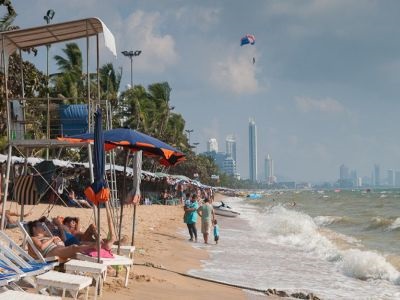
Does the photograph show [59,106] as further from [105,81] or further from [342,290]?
[105,81]

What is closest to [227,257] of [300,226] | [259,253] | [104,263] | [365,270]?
[259,253]

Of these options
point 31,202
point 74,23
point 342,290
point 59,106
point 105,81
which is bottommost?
point 342,290

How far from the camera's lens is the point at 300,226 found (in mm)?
22859

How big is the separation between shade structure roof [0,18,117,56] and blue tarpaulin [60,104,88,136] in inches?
45.7

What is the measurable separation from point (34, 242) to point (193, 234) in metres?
10.2

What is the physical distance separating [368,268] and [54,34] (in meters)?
8.03

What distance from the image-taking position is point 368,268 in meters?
12.1

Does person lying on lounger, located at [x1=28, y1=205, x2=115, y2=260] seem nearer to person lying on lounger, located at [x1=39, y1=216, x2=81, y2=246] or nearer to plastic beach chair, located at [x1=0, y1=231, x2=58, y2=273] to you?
plastic beach chair, located at [x1=0, y1=231, x2=58, y2=273]

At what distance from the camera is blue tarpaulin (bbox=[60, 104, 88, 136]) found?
961 cm

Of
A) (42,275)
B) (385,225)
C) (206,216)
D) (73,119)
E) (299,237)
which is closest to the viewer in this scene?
(42,275)

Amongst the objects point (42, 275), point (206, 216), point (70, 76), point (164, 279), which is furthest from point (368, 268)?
point (70, 76)

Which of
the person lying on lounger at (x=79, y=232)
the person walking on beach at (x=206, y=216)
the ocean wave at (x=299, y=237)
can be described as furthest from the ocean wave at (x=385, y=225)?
the person lying on lounger at (x=79, y=232)

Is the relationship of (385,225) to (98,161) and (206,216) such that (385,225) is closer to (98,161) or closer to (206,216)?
(206,216)

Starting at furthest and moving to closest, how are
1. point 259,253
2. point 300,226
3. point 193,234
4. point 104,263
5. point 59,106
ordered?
1. point 300,226
2. point 193,234
3. point 259,253
4. point 59,106
5. point 104,263
